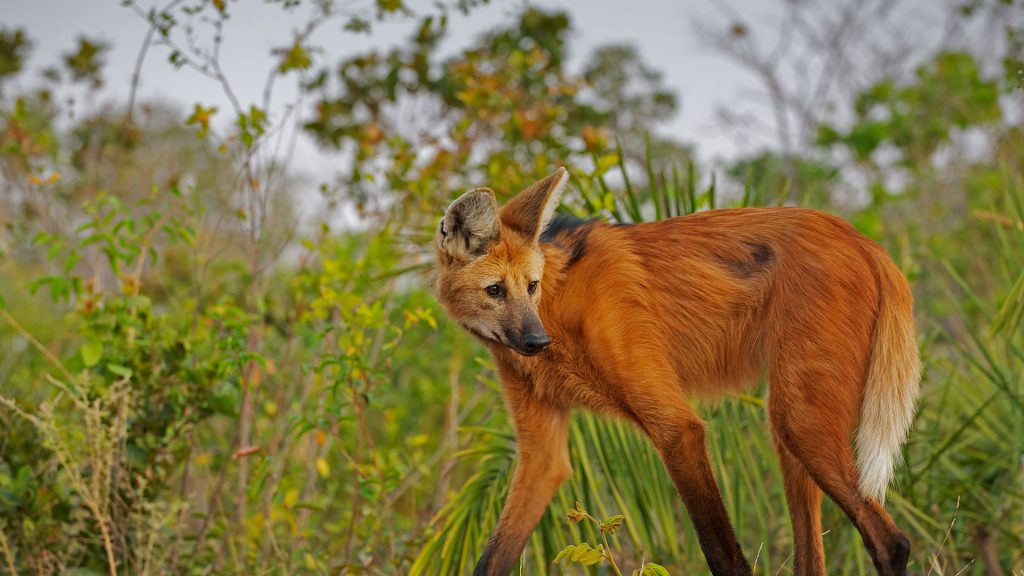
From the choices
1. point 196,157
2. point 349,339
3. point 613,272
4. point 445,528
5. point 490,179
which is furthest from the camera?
point 196,157

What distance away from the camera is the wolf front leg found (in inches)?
95.4

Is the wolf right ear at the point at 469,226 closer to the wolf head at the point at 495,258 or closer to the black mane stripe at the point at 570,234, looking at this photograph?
the wolf head at the point at 495,258

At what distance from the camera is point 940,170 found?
12.4 m

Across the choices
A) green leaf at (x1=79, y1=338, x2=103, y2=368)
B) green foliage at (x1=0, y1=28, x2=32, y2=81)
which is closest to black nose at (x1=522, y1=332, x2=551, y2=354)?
green leaf at (x1=79, y1=338, x2=103, y2=368)

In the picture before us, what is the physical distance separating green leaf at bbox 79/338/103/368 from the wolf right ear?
1.33m

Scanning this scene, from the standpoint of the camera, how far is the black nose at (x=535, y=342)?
2.23 m

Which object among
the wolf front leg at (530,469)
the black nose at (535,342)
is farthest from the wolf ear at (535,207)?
the wolf front leg at (530,469)

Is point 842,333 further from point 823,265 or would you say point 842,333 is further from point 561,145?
point 561,145

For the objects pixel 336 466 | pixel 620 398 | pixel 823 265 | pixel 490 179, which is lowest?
pixel 336 466

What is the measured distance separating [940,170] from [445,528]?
11.6 metres

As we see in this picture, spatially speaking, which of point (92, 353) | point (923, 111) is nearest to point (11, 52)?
point (92, 353)

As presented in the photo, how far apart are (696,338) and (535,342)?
50cm

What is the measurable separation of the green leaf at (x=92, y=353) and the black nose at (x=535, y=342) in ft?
5.32

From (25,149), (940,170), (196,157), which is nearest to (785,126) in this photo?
(940,170)
